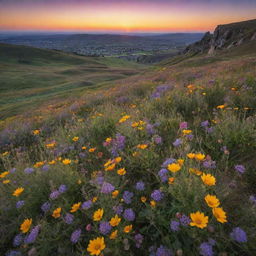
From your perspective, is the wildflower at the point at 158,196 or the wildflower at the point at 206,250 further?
the wildflower at the point at 158,196

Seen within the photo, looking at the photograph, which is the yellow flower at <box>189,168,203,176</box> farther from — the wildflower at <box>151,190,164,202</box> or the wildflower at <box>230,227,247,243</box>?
the wildflower at <box>230,227,247,243</box>

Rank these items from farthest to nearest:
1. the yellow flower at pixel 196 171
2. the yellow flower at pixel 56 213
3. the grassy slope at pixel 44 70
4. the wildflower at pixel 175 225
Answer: the grassy slope at pixel 44 70
the yellow flower at pixel 56 213
the yellow flower at pixel 196 171
the wildflower at pixel 175 225

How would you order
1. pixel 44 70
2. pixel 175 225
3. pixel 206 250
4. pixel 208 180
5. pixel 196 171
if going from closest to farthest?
pixel 206 250, pixel 175 225, pixel 208 180, pixel 196 171, pixel 44 70

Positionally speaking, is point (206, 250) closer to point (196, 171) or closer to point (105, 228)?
point (196, 171)

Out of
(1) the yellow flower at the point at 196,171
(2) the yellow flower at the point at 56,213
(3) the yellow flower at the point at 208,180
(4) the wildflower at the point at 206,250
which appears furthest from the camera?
(2) the yellow flower at the point at 56,213

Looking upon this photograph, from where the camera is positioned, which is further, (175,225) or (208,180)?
(208,180)

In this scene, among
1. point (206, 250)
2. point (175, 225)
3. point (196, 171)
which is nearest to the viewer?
point (206, 250)

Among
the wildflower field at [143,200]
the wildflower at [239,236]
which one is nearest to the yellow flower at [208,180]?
the wildflower field at [143,200]

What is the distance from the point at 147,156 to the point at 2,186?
179 cm

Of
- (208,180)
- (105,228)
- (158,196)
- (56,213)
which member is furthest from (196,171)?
(56,213)

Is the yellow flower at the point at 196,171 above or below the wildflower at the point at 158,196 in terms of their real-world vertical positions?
above

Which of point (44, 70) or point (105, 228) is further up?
point (105, 228)

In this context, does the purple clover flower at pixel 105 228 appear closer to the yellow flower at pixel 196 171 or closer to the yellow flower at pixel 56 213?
the yellow flower at pixel 56 213

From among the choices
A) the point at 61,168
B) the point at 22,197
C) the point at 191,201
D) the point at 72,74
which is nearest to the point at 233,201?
the point at 191,201
